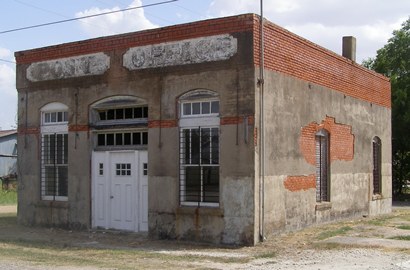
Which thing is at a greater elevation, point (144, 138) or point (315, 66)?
point (315, 66)

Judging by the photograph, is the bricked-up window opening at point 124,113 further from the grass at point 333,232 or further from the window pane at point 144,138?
the grass at point 333,232

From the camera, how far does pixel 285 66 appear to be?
1438cm

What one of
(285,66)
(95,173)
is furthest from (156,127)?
(285,66)

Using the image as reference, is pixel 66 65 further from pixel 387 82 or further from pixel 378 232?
pixel 387 82

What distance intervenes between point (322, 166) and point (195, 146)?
4872mm

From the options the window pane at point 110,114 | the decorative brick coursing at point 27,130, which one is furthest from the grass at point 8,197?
the window pane at point 110,114

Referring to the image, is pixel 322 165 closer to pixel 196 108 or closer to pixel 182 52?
pixel 196 108

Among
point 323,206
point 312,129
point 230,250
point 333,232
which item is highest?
point 312,129

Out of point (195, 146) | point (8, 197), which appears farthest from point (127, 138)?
point (8, 197)

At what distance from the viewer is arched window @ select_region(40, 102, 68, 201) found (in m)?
16.4

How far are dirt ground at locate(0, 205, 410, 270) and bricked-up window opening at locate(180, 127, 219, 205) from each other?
1.23m

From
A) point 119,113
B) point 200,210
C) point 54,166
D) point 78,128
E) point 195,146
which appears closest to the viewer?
point 200,210

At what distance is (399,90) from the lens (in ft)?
99.0

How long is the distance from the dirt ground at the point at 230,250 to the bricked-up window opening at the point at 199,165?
4.03 ft
